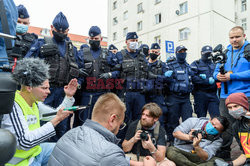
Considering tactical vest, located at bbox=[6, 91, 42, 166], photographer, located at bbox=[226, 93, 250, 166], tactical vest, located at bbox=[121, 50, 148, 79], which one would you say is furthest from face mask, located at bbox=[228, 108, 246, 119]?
tactical vest, located at bbox=[6, 91, 42, 166]

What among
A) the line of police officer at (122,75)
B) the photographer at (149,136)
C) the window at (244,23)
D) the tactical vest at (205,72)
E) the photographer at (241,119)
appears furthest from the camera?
the window at (244,23)

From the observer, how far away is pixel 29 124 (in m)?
2.03

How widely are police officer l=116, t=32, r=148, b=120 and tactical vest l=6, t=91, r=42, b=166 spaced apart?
8.48 ft

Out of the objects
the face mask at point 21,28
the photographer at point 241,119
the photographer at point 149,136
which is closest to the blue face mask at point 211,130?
the photographer at point 241,119

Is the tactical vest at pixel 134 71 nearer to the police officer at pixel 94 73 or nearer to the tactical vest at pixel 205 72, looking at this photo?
the police officer at pixel 94 73

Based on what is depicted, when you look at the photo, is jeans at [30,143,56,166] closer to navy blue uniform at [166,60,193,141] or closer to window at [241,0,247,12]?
navy blue uniform at [166,60,193,141]

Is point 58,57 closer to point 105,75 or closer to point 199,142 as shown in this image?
point 105,75

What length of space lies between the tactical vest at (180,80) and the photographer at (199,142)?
1308 millimetres

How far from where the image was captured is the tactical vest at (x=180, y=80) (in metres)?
4.97

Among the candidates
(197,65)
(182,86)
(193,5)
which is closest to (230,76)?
(182,86)

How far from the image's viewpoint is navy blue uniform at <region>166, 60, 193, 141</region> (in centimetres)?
493

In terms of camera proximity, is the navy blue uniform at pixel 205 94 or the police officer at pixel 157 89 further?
the navy blue uniform at pixel 205 94

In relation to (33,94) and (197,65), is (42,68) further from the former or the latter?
(197,65)

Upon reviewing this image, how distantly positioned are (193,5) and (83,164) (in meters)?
19.0
